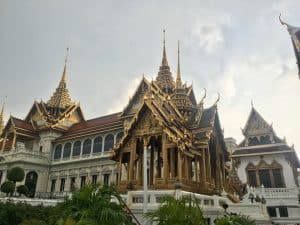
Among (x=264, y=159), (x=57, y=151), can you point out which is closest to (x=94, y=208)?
(x=264, y=159)

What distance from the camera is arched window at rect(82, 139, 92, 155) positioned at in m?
35.2

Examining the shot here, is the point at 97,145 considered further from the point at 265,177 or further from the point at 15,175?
the point at 265,177

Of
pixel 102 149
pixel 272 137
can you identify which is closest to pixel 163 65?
pixel 102 149

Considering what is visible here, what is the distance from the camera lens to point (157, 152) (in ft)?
43.5

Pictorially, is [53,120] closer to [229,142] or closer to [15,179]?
[15,179]

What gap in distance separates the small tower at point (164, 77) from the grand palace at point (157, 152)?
13 centimetres

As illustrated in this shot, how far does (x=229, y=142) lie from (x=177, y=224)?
43.0 meters

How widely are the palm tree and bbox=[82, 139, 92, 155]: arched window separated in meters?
28.8

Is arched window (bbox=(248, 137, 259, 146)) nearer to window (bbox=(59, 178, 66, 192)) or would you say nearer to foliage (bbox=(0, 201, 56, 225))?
foliage (bbox=(0, 201, 56, 225))

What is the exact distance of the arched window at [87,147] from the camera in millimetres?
35225

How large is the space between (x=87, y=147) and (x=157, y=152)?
23848 mm

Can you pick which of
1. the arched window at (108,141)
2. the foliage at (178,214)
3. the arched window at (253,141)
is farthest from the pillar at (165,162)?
the arched window at (108,141)

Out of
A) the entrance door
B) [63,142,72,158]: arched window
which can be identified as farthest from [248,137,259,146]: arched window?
the entrance door

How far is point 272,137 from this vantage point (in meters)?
28.5
